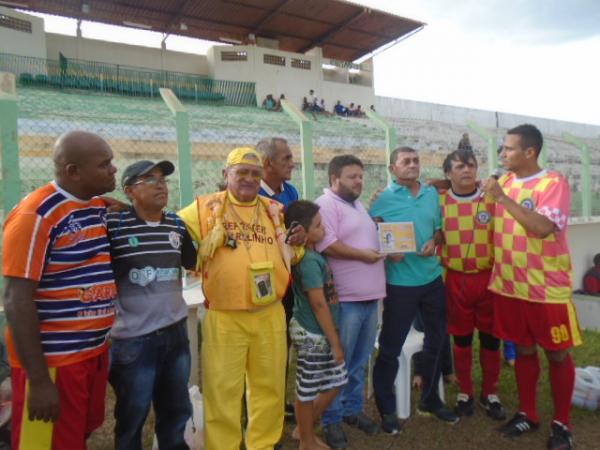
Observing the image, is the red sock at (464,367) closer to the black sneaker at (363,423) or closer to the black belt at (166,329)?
the black sneaker at (363,423)

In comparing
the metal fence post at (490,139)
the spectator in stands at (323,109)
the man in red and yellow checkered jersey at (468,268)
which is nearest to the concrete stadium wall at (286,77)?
the spectator in stands at (323,109)

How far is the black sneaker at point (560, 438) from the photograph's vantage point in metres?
2.82

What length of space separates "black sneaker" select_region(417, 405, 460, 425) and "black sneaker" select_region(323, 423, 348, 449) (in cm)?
72

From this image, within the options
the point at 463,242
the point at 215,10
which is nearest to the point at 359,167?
the point at 463,242

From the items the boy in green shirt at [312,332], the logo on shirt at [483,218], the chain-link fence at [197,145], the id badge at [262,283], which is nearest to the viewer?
the id badge at [262,283]

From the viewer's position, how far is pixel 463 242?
10.5 ft

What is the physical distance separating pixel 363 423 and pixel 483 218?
1658mm

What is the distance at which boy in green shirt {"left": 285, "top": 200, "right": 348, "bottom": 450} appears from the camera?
2.62 metres

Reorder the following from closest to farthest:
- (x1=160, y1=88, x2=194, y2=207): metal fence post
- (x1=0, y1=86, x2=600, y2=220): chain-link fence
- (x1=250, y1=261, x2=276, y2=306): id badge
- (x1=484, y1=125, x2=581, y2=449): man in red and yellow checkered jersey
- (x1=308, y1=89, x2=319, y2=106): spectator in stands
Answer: (x1=250, y1=261, x2=276, y2=306): id badge, (x1=484, y1=125, x2=581, y2=449): man in red and yellow checkered jersey, (x1=160, y1=88, x2=194, y2=207): metal fence post, (x1=0, y1=86, x2=600, y2=220): chain-link fence, (x1=308, y1=89, x2=319, y2=106): spectator in stands

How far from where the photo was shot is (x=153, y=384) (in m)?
2.19

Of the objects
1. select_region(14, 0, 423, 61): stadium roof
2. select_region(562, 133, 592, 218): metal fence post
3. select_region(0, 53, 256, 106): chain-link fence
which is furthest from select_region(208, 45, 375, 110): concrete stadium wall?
select_region(562, 133, 592, 218): metal fence post

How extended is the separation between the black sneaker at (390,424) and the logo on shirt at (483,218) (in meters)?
1.49

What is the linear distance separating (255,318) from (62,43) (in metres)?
18.7

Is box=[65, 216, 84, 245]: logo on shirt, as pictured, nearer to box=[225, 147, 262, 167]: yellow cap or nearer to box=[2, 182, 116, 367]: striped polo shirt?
box=[2, 182, 116, 367]: striped polo shirt
